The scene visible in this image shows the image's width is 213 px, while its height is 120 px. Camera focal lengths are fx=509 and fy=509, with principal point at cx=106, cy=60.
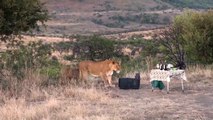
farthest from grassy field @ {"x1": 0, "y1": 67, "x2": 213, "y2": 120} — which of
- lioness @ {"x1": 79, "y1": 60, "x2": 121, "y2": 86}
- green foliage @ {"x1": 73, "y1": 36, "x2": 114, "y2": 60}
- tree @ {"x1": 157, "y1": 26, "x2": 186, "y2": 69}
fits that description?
green foliage @ {"x1": 73, "y1": 36, "x2": 114, "y2": 60}

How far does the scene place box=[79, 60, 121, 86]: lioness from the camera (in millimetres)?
15266

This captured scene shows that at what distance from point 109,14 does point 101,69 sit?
12310 cm

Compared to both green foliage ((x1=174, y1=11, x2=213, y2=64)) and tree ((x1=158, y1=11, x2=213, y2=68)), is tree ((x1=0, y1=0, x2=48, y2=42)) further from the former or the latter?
green foliage ((x1=174, y1=11, x2=213, y2=64))

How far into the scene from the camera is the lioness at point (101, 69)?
15266mm

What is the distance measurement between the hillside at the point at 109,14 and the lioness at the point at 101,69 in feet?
320

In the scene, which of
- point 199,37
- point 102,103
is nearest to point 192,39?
point 199,37

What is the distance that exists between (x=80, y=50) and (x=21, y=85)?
16.5 metres

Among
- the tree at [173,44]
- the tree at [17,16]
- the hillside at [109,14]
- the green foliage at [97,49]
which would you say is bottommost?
the hillside at [109,14]

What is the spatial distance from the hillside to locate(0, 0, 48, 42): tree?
319ft

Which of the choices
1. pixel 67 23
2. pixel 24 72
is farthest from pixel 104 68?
pixel 67 23

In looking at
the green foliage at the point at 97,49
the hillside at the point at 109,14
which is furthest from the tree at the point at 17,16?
the hillside at the point at 109,14

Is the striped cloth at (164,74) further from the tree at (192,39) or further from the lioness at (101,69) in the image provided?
the tree at (192,39)

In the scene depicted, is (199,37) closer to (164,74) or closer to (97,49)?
(97,49)

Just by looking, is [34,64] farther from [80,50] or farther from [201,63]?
[80,50]
